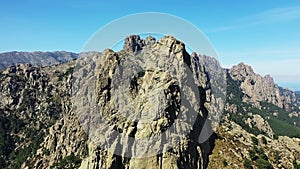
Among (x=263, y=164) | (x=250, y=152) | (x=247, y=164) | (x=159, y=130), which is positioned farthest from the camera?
(x=250, y=152)

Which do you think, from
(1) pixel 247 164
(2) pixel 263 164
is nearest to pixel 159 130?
(1) pixel 247 164

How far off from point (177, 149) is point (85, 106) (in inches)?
2570

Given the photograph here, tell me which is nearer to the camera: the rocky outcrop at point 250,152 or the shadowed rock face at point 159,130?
the shadowed rock face at point 159,130

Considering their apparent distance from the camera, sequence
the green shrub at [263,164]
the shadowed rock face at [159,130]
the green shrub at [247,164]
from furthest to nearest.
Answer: the green shrub at [263,164] → the green shrub at [247,164] → the shadowed rock face at [159,130]

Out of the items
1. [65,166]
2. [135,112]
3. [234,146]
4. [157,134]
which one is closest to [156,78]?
[135,112]

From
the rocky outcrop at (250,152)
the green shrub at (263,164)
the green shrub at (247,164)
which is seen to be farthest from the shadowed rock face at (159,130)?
the green shrub at (263,164)

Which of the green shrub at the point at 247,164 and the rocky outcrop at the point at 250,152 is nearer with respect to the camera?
the rocky outcrop at the point at 250,152

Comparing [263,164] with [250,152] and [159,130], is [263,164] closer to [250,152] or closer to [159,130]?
[250,152]

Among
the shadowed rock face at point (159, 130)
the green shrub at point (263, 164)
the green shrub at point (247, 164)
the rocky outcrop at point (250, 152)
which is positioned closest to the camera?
the shadowed rock face at point (159, 130)

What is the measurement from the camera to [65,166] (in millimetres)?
102062

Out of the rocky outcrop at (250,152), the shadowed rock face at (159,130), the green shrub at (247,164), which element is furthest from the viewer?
the green shrub at (247,164)

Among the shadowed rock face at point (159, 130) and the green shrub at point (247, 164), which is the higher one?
the shadowed rock face at point (159, 130)

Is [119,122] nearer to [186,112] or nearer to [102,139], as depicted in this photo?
[102,139]

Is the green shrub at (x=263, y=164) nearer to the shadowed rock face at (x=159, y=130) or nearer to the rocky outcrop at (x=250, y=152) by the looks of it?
the rocky outcrop at (x=250, y=152)
